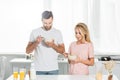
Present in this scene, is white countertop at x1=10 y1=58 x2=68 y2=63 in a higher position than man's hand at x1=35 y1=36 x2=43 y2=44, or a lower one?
lower

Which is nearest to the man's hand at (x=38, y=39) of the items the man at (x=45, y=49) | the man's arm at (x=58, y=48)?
the man at (x=45, y=49)

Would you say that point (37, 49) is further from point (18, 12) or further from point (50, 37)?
point (18, 12)

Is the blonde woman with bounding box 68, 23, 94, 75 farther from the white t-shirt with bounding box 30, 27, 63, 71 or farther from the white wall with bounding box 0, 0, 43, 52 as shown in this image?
the white wall with bounding box 0, 0, 43, 52

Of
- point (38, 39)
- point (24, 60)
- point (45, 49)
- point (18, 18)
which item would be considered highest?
point (18, 18)

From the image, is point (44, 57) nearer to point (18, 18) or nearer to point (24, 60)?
point (24, 60)

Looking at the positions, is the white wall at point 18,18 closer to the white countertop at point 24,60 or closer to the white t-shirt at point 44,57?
the white countertop at point 24,60

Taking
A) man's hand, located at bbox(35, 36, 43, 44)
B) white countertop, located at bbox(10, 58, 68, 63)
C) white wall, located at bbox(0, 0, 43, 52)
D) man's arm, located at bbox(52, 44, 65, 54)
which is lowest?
white countertop, located at bbox(10, 58, 68, 63)

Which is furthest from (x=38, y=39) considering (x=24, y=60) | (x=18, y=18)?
(x=18, y=18)

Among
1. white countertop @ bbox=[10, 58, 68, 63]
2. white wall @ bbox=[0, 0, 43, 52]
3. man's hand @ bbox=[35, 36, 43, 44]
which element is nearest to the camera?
man's hand @ bbox=[35, 36, 43, 44]

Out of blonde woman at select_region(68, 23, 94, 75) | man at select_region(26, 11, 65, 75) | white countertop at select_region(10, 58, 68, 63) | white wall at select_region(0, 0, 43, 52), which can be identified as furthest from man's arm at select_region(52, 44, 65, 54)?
white wall at select_region(0, 0, 43, 52)

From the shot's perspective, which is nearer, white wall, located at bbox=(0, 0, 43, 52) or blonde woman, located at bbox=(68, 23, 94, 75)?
blonde woman, located at bbox=(68, 23, 94, 75)

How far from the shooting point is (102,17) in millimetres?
4805

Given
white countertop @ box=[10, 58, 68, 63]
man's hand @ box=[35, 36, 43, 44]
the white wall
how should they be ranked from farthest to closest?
the white wall → white countertop @ box=[10, 58, 68, 63] → man's hand @ box=[35, 36, 43, 44]

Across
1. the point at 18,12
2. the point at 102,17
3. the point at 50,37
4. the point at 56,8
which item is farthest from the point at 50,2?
the point at 50,37
